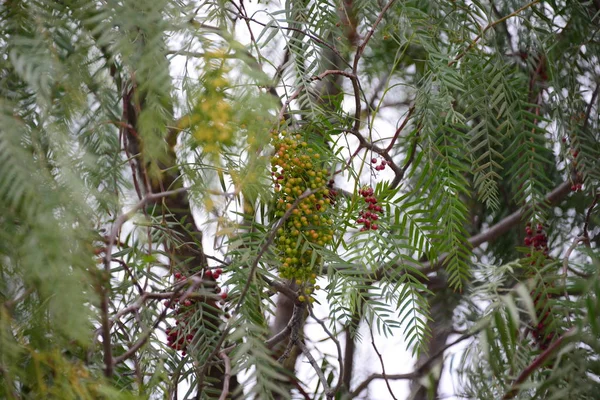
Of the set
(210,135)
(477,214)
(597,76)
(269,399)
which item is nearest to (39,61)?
(210,135)

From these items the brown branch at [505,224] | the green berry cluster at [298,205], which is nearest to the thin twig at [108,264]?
the green berry cluster at [298,205]

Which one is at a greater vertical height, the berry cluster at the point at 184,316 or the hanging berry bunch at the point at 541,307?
the hanging berry bunch at the point at 541,307

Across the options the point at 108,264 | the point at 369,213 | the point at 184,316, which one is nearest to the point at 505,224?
the point at 369,213

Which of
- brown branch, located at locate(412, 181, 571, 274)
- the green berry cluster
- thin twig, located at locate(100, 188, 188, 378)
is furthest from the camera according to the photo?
brown branch, located at locate(412, 181, 571, 274)

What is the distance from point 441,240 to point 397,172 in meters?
0.11

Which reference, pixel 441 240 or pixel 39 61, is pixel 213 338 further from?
pixel 39 61

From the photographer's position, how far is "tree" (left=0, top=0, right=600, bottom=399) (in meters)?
0.49

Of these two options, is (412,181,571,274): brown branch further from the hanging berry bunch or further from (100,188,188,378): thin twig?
(100,188,188,378): thin twig

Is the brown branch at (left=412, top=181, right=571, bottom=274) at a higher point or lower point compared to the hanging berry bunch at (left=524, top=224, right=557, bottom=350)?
higher

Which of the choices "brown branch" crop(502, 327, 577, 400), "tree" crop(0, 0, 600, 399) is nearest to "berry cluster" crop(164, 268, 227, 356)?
"tree" crop(0, 0, 600, 399)

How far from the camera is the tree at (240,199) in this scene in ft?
1.62

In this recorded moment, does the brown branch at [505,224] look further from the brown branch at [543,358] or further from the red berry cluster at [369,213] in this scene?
the brown branch at [543,358]

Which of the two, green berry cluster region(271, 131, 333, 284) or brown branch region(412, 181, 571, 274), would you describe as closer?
green berry cluster region(271, 131, 333, 284)

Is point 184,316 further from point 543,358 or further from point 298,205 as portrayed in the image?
point 543,358
